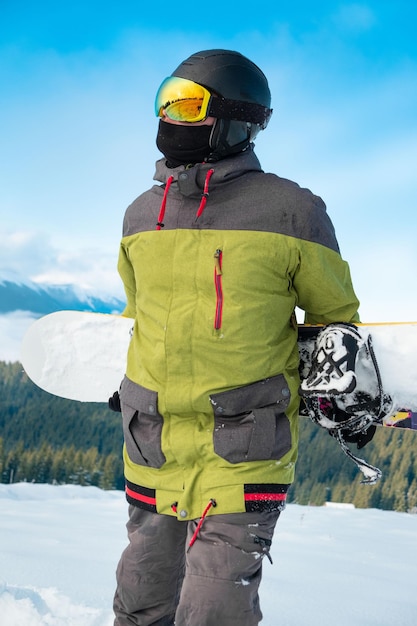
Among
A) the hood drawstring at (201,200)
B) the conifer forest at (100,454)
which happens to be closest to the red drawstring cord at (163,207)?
the hood drawstring at (201,200)

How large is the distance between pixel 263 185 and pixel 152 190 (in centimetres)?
45

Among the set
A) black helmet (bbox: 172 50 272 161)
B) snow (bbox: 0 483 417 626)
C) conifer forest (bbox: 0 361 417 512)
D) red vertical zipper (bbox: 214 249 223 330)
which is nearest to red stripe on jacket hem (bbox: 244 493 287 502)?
red vertical zipper (bbox: 214 249 223 330)

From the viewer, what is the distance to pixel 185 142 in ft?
7.56

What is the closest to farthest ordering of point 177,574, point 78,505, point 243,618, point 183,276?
point 243,618 → point 183,276 → point 177,574 → point 78,505

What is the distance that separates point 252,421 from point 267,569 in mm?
3178

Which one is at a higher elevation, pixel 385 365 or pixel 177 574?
pixel 385 365

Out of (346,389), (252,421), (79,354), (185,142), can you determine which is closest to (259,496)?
(252,421)

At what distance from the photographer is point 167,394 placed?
2.15 metres

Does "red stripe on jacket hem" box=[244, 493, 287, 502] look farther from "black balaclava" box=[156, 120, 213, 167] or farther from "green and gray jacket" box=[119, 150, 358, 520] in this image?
"black balaclava" box=[156, 120, 213, 167]

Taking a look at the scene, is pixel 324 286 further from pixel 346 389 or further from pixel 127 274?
pixel 127 274

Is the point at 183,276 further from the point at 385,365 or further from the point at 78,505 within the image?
the point at 78,505

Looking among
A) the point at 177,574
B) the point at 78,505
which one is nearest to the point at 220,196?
the point at 177,574

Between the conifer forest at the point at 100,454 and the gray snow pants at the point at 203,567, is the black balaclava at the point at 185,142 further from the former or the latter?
the conifer forest at the point at 100,454

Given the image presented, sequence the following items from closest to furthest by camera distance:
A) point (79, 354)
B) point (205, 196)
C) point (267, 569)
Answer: point (205, 196) < point (79, 354) < point (267, 569)
